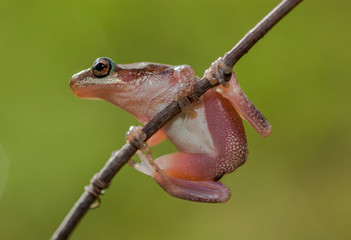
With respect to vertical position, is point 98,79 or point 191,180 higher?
point 98,79

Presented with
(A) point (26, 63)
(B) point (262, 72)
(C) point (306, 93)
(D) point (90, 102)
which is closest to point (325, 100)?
(C) point (306, 93)

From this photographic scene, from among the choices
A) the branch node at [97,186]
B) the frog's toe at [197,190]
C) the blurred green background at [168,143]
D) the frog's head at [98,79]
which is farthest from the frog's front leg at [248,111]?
the blurred green background at [168,143]

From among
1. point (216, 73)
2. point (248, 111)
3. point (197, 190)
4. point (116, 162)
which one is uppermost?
point (216, 73)

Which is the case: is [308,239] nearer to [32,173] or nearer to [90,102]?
[90,102]

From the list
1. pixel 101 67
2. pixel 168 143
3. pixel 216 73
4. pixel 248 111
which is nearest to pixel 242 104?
pixel 248 111

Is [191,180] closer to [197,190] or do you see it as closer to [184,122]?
[197,190]

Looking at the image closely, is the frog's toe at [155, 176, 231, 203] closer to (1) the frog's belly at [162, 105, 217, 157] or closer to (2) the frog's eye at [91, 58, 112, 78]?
(1) the frog's belly at [162, 105, 217, 157]

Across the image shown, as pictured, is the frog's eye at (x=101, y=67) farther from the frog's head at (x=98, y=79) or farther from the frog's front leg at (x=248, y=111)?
the frog's front leg at (x=248, y=111)
